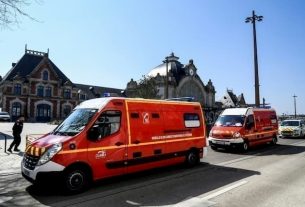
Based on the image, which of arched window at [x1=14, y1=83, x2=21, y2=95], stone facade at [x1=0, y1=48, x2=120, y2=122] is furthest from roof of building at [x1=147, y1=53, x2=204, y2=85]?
arched window at [x1=14, y1=83, x2=21, y2=95]

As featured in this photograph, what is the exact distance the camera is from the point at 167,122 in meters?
10.4

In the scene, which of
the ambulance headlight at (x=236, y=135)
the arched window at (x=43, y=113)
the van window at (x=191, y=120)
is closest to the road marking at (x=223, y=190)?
the van window at (x=191, y=120)

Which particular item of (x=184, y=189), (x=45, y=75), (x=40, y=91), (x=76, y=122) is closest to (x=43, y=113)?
(x=40, y=91)

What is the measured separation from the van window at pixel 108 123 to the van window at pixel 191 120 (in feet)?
11.3

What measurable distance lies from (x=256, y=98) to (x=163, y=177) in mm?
21390

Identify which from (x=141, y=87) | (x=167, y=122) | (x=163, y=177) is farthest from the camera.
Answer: (x=141, y=87)

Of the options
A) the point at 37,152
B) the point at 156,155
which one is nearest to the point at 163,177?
the point at 156,155

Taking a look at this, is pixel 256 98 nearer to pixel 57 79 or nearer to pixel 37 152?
pixel 37 152

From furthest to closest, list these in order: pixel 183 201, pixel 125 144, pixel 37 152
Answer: pixel 125 144 → pixel 37 152 → pixel 183 201

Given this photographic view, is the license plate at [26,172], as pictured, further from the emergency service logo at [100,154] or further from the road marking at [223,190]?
the road marking at [223,190]

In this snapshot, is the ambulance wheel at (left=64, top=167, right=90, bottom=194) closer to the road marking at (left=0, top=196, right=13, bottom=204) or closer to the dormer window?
the road marking at (left=0, top=196, right=13, bottom=204)

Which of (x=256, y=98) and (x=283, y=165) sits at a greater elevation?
(x=256, y=98)

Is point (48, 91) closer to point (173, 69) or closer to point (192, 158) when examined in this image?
point (173, 69)

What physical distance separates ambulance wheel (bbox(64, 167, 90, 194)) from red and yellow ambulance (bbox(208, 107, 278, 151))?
32.8ft
